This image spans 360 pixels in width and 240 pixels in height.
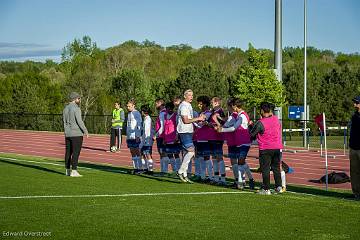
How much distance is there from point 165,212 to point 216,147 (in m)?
5.20

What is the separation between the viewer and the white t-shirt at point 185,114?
50.6 ft

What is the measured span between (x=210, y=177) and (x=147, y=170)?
285 centimetres

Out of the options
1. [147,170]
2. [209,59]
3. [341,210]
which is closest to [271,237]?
[341,210]

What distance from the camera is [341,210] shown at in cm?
1172

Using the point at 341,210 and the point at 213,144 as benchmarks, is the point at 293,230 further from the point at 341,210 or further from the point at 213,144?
the point at 213,144

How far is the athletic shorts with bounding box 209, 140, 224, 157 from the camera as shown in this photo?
52.6 ft

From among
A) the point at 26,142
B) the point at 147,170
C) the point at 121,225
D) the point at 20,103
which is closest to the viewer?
the point at 121,225

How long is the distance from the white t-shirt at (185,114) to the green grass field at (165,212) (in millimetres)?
1178

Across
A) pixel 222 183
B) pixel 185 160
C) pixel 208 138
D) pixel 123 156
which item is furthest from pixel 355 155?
pixel 123 156

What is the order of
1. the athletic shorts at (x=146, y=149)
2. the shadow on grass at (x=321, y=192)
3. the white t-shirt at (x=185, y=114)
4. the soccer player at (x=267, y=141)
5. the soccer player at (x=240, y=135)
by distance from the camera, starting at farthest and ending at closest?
the athletic shorts at (x=146, y=149) → the white t-shirt at (x=185, y=114) → the soccer player at (x=240, y=135) → the shadow on grass at (x=321, y=192) → the soccer player at (x=267, y=141)

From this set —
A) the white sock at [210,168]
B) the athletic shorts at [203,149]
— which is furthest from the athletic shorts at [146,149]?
the white sock at [210,168]

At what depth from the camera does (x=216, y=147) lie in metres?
16.1

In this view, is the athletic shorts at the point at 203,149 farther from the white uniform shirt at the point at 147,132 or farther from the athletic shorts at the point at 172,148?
the white uniform shirt at the point at 147,132

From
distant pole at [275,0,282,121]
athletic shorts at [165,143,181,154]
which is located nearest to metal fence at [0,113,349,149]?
distant pole at [275,0,282,121]
